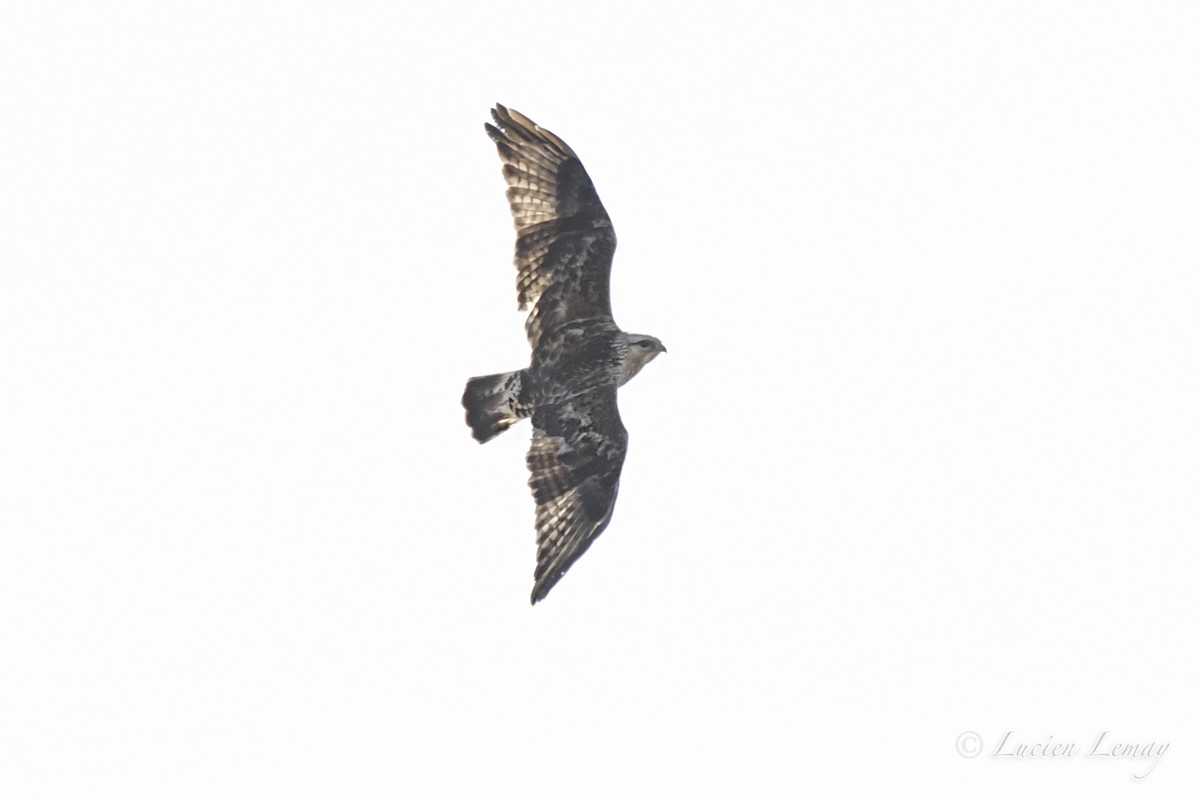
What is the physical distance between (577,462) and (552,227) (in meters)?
2.07

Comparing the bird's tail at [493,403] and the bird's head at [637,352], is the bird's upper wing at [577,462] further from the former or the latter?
the bird's tail at [493,403]

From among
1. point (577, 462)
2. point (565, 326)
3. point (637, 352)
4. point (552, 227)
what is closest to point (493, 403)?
point (565, 326)

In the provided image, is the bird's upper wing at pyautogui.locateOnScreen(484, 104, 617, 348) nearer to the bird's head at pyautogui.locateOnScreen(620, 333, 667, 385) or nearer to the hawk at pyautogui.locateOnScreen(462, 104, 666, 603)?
the hawk at pyautogui.locateOnScreen(462, 104, 666, 603)

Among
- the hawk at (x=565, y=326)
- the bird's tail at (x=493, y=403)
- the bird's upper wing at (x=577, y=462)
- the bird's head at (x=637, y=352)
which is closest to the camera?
the bird's upper wing at (x=577, y=462)

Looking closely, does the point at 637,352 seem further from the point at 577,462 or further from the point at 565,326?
the point at 577,462

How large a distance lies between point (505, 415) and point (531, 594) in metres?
2.06

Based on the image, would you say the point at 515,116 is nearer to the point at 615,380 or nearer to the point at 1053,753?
the point at 615,380

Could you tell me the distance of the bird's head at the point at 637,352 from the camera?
1527 cm

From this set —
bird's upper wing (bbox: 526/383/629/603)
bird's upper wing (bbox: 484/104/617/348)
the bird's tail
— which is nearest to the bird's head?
bird's upper wing (bbox: 526/383/629/603)

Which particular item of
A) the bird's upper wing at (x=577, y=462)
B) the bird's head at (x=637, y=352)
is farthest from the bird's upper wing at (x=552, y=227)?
the bird's upper wing at (x=577, y=462)

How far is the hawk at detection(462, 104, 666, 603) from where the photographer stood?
1510 cm

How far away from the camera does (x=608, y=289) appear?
15445 millimetres

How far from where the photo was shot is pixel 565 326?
15.4 metres

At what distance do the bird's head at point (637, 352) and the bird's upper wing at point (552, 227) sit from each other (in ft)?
1.27
